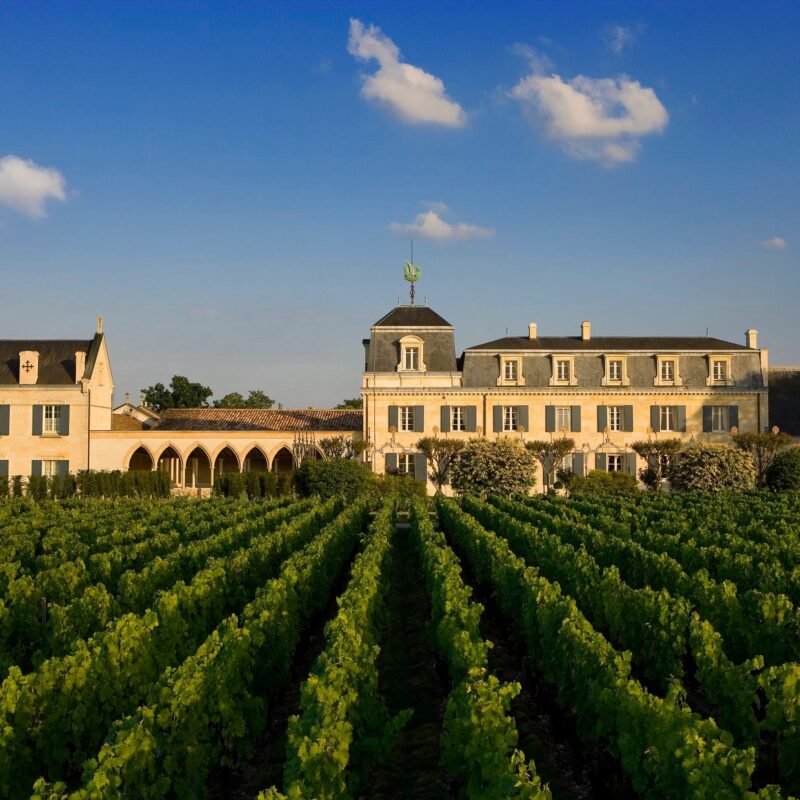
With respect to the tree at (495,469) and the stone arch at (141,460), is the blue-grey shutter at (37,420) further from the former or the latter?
the tree at (495,469)

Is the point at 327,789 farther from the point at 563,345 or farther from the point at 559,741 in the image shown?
the point at 563,345

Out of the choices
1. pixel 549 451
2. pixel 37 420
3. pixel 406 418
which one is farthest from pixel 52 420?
pixel 549 451

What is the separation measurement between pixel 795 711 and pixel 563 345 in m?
38.4

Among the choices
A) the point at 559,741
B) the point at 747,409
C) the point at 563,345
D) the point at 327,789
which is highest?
the point at 563,345

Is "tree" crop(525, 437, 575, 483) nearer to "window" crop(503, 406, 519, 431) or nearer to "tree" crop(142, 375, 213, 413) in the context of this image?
"window" crop(503, 406, 519, 431)

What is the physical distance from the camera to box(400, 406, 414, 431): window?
43062 mm

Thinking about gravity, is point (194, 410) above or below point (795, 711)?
above

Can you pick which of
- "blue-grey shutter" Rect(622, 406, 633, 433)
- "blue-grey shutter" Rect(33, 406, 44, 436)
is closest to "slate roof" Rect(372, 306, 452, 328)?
"blue-grey shutter" Rect(622, 406, 633, 433)

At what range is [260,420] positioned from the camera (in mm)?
48062

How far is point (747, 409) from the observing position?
43.1 metres

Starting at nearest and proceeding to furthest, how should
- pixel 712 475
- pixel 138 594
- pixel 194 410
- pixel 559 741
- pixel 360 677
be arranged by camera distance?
pixel 360 677 → pixel 559 741 → pixel 138 594 → pixel 712 475 → pixel 194 410

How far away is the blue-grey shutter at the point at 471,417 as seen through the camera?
4306 centimetres

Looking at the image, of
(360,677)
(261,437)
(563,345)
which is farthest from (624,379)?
(360,677)

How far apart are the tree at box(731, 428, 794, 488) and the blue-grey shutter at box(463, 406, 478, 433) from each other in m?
11.4
